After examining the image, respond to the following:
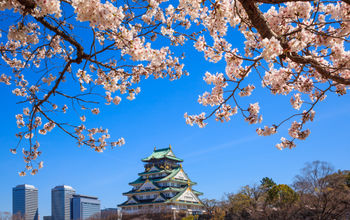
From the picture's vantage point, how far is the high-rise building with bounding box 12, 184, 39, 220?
128m

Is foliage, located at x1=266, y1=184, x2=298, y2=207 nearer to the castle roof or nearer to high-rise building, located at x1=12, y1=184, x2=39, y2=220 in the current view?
the castle roof

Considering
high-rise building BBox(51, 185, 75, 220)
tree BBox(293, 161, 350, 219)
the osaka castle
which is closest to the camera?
tree BBox(293, 161, 350, 219)

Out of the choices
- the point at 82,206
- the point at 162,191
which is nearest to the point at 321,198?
the point at 162,191

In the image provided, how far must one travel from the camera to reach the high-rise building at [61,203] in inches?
5295

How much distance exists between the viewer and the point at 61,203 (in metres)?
137

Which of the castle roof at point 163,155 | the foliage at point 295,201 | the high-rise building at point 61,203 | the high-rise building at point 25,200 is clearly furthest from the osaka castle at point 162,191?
the high-rise building at point 61,203

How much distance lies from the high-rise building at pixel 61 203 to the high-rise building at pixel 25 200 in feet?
25.1

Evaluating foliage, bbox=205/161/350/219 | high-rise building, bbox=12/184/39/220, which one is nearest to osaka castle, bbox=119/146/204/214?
foliage, bbox=205/161/350/219

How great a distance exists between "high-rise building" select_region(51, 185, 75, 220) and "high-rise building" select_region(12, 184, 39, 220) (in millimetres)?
7663

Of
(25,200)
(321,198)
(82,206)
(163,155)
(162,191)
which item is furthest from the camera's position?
(82,206)

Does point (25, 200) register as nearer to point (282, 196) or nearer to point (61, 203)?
point (61, 203)

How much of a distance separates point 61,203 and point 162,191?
11548 cm

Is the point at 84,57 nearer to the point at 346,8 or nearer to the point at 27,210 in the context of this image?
the point at 346,8

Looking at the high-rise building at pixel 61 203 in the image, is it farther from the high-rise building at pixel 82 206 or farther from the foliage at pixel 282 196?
the foliage at pixel 282 196
